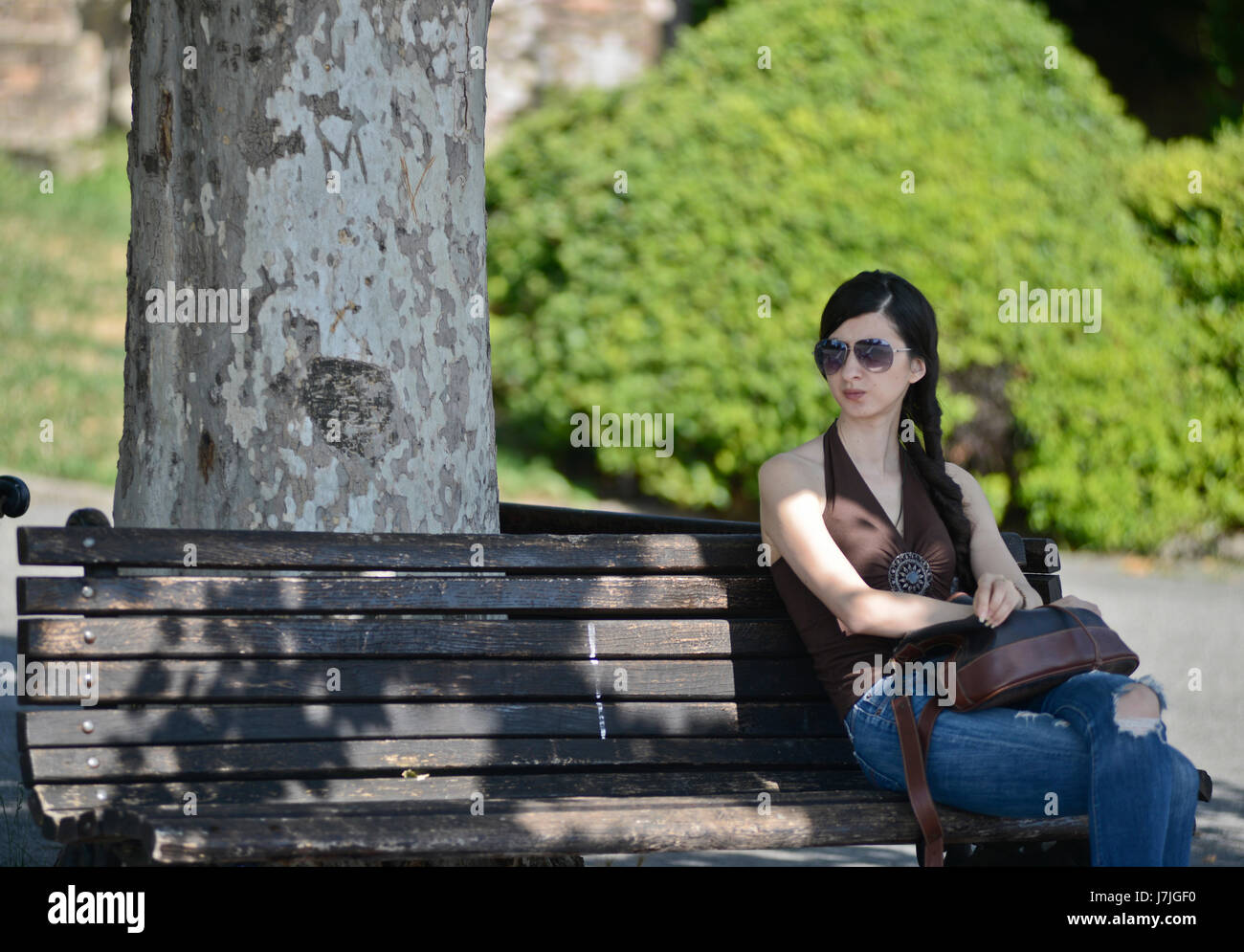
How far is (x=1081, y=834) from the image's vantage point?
10.3ft

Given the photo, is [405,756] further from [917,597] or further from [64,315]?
[64,315]

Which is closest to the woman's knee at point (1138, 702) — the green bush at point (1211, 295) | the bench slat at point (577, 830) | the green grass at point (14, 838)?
the bench slat at point (577, 830)

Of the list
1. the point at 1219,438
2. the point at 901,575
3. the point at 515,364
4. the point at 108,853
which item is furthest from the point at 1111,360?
the point at 108,853

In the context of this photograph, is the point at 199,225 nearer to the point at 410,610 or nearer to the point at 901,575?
the point at 410,610

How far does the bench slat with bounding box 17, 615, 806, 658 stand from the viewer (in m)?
3.03

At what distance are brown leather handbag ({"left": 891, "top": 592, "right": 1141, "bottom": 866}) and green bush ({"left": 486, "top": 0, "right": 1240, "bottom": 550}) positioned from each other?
585cm

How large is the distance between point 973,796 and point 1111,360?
6.50 metres

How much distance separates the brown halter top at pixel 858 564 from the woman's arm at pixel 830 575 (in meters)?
0.06

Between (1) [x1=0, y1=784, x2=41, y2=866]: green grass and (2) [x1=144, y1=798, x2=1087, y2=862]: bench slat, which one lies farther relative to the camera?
(1) [x1=0, y1=784, x2=41, y2=866]: green grass

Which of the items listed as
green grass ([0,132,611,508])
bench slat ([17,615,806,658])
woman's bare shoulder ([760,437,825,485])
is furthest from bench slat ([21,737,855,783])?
green grass ([0,132,611,508])

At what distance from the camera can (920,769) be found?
10.2 feet

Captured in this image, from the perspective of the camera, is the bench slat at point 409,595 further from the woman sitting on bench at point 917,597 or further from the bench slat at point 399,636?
the woman sitting on bench at point 917,597

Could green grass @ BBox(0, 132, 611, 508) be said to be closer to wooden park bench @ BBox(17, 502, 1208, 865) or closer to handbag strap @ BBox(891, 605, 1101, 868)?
wooden park bench @ BBox(17, 502, 1208, 865)
